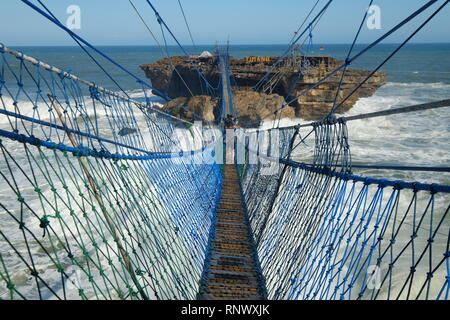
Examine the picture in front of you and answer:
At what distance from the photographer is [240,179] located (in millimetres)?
6391

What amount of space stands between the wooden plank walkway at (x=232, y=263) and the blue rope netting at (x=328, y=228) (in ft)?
0.43

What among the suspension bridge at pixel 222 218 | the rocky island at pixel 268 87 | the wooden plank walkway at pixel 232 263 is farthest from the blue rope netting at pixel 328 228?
the rocky island at pixel 268 87

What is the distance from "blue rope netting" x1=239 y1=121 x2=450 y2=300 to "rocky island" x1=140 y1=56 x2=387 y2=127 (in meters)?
8.54

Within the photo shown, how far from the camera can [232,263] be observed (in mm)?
3432

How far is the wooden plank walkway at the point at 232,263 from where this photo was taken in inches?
117

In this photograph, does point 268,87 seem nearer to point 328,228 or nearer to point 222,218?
point 222,218

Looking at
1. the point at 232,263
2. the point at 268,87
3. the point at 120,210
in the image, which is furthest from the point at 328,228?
the point at 268,87

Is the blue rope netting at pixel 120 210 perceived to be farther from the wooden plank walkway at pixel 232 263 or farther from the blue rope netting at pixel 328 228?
the blue rope netting at pixel 328 228

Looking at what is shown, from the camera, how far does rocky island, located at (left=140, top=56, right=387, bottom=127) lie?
16.4m

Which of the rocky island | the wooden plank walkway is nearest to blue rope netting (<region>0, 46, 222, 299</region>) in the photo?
the wooden plank walkway

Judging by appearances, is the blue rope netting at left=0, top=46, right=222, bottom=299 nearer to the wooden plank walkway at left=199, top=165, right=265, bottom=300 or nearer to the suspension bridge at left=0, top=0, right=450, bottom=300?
the suspension bridge at left=0, top=0, right=450, bottom=300

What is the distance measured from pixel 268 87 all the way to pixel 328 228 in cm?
1561

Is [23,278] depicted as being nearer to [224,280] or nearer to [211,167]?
[211,167]
